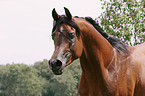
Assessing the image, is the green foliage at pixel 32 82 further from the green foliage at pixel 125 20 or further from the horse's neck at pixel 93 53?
the horse's neck at pixel 93 53

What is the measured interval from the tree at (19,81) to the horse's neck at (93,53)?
65.6m

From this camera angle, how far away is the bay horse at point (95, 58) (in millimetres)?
4105

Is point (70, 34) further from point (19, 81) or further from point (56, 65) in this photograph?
point (19, 81)

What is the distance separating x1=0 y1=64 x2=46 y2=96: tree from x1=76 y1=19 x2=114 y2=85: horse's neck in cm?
6563

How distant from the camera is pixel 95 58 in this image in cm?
462

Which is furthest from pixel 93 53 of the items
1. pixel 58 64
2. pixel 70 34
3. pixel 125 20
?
pixel 125 20

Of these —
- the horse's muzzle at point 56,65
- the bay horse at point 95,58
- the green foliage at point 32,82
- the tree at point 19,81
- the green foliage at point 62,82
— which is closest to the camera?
the horse's muzzle at point 56,65

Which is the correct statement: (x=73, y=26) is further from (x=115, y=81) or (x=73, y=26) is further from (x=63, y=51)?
(x=115, y=81)

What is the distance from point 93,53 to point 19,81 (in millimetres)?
68234

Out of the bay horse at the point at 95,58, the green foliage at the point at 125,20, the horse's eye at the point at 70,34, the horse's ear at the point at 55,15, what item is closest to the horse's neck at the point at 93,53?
Result: the bay horse at the point at 95,58

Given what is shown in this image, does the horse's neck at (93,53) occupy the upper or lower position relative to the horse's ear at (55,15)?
lower

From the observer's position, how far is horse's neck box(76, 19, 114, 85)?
4.54m

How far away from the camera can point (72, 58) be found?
4.22 m

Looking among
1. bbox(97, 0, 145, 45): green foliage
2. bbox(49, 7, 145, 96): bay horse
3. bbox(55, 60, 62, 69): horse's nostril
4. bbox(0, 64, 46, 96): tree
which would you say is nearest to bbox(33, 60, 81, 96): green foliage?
bbox(0, 64, 46, 96): tree
